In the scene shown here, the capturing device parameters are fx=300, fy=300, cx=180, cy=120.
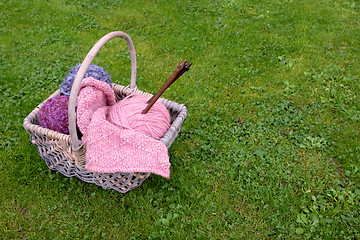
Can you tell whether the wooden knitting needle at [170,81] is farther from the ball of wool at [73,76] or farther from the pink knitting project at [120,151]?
the ball of wool at [73,76]

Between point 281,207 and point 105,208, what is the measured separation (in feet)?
5.85

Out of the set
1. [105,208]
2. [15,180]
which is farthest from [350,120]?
[15,180]

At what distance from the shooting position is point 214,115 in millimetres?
4016

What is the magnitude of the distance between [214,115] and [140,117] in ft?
4.87

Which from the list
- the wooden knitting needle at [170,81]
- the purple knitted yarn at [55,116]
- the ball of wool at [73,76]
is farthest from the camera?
the ball of wool at [73,76]

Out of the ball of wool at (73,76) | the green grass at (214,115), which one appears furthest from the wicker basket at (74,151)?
the ball of wool at (73,76)

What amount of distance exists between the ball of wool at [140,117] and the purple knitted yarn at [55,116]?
0.41 metres

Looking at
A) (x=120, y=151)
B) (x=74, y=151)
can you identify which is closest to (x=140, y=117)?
(x=120, y=151)

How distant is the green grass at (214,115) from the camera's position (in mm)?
2939

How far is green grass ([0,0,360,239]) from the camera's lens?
2939mm

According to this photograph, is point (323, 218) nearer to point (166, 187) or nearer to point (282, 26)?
point (166, 187)

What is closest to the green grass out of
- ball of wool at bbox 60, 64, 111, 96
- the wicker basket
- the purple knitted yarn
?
the wicker basket

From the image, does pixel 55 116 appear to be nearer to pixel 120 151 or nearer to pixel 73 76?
pixel 73 76

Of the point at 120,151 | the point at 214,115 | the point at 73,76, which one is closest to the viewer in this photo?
the point at 120,151
